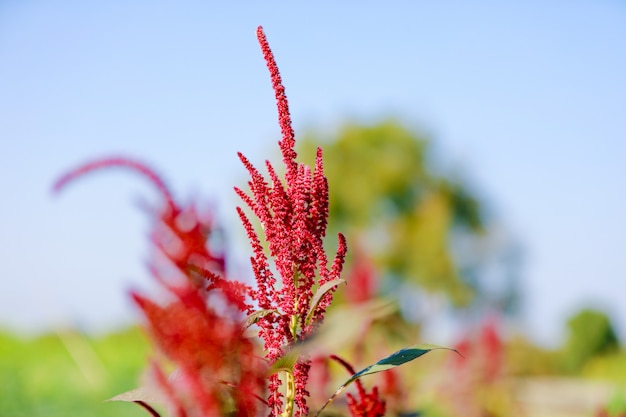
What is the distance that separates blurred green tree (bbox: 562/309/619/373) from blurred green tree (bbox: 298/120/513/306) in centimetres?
271

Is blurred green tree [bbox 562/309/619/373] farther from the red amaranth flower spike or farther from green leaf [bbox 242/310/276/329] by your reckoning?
the red amaranth flower spike

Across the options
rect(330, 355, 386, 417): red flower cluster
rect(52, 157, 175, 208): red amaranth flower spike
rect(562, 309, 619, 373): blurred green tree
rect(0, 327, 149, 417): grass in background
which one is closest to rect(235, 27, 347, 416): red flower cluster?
rect(330, 355, 386, 417): red flower cluster

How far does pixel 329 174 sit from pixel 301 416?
26505 mm

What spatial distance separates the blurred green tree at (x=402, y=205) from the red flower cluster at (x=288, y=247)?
23862 mm

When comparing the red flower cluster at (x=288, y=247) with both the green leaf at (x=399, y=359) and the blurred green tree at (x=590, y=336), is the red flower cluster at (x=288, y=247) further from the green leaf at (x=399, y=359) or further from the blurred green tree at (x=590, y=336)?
the blurred green tree at (x=590, y=336)

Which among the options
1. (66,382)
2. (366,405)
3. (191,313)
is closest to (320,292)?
(366,405)

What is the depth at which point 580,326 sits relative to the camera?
85.4 feet

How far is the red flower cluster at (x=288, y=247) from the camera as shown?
1471 millimetres

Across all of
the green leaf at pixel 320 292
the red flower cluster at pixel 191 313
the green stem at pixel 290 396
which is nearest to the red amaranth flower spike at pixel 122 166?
the red flower cluster at pixel 191 313

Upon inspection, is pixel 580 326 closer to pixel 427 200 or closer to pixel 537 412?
pixel 427 200

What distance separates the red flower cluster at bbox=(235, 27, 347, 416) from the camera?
1471mm

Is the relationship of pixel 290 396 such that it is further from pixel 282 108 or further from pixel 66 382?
pixel 66 382

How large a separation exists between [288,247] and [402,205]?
27368mm

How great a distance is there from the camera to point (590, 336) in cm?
2592
